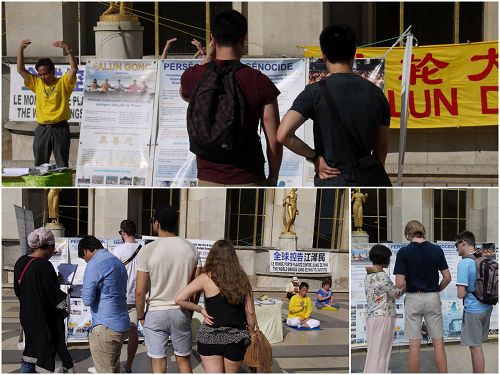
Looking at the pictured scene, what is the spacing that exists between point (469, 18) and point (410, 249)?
13297mm

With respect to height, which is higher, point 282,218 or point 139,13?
point 139,13

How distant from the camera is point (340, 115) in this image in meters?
6.14

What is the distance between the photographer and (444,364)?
22.6 ft

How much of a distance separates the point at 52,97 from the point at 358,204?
555 cm

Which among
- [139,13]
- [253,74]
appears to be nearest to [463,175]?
[139,13]

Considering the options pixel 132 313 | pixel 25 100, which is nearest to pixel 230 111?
pixel 132 313

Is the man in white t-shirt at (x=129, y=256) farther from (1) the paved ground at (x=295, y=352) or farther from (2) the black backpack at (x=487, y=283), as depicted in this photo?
(2) the black backpack at (x=487, y=283)

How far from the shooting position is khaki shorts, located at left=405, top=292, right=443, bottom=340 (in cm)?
684

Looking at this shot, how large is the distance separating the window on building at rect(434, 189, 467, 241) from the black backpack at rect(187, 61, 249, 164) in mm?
1382

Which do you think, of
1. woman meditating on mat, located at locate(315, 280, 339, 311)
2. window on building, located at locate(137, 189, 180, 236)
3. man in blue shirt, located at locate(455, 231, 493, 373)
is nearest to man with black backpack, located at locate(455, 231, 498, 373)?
man in blue shirt, located at locate(455, 231, 493, 373)

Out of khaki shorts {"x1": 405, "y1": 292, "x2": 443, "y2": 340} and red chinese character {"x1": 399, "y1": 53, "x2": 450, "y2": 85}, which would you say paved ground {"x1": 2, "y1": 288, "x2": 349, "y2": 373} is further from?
red chinese character {"x1": 399, "y1": 53, "x2": 450, "y2": 85}

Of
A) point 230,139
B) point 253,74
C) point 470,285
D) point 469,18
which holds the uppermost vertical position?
point 469,18

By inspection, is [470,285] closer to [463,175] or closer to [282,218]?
[282,218]

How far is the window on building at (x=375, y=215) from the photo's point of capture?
6.45m
